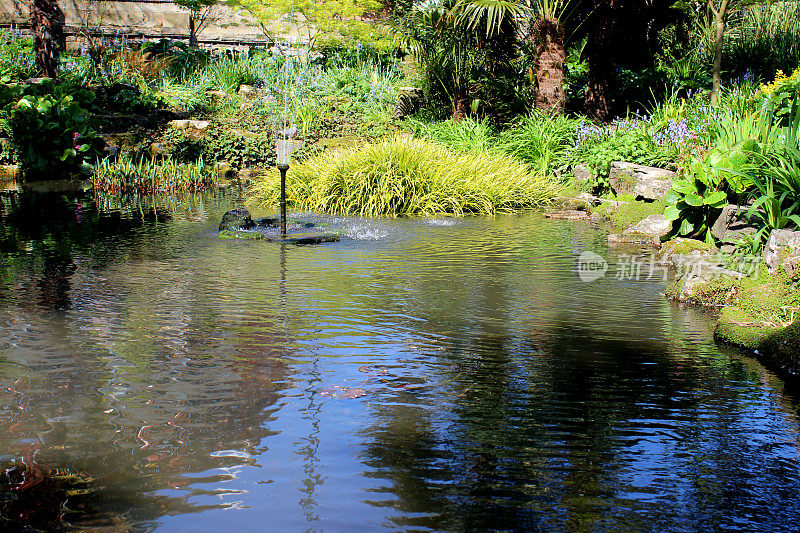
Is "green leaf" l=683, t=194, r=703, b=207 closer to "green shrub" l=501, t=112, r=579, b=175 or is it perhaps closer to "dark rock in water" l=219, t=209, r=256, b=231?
"dark rock in water" l=219, t=209, r=256, b=231

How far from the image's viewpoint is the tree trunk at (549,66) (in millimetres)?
13516

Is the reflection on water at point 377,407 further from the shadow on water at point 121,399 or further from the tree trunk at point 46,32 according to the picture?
the tree trunk at point 46,32

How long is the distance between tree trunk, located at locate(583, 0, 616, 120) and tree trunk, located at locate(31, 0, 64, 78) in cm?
1127

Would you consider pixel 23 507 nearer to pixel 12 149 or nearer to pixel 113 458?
pixel 113 458

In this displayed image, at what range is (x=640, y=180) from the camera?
1020 centimetres

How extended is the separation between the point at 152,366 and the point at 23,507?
154 cm

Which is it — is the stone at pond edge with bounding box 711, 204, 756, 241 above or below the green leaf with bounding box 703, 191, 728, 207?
below

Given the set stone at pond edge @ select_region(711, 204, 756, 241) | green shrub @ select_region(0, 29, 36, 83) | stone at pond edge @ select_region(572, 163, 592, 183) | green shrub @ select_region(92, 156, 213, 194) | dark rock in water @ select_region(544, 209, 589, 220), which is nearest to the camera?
stone at pond edge @ select_region(711, 204, 756, 241)

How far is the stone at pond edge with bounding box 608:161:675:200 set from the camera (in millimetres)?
9966

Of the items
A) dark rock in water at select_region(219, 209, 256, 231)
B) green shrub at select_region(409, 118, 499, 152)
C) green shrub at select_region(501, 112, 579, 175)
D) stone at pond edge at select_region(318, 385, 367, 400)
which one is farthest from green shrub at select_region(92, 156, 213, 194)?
stone at pond edge at select_region(318, 385, 367, 400)

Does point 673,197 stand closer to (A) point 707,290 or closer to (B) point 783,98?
(A) point 707,290

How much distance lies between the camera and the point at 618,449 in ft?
10.6

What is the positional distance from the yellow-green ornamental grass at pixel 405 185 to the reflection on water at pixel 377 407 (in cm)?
402

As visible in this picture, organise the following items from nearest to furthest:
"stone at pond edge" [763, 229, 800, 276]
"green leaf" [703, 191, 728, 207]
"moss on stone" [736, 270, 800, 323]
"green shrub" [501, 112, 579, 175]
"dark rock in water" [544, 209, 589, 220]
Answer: "moss on stone" [736, 270, 800, 323]
"stone at pond edge" [763, 229, 800, 276]
"green leaf" [703, 191, 728, 207]
"dark rock in water" [544, 209, 589, 220]
"green shrub" [501, 112, 579, 175]
